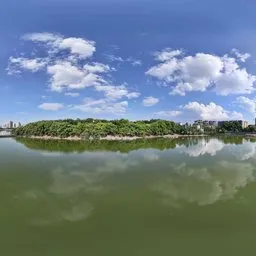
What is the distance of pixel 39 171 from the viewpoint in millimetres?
14680

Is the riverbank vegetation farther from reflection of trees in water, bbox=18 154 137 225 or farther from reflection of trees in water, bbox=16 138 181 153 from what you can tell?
reflection of trees in water, bbox=18 154 137 225

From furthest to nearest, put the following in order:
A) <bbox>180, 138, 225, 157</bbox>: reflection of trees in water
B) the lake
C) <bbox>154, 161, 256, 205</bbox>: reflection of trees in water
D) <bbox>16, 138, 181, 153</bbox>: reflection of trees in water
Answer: <bbox>16, 138, 181, 153</bbox>: reflection of trees in water → <bbox>180, 138, 225, 157</bbox>: reflection of trees in water → <bbox>154, 161, 256, 205</bbox>: reflection of trees in water → the lake

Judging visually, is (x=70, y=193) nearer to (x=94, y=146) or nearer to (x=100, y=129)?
(x=94, y=146)

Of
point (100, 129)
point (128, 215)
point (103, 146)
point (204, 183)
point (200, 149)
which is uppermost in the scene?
point (100, 129)

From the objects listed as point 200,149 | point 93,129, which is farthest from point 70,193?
point 93,129

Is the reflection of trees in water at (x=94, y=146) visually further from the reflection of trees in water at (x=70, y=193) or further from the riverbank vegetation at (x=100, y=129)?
the riverbank vegetation at (x=100, y=129)

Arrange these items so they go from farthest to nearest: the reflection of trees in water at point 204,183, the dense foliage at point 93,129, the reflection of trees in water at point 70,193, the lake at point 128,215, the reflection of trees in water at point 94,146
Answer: the dense foliage at point 93,129, the reflection of trees in water at point 94,146, the reflection of trees in water at point 204,183, the reflection of trees in water at point 70,193, the lake at point 128,215

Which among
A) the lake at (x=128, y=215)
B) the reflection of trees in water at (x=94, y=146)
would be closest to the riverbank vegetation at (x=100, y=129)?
the reflection of trees in water at (x=94, y=146)

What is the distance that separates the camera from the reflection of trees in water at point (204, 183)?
9.23 meters

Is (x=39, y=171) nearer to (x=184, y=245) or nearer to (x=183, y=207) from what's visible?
(x=183, y=207)

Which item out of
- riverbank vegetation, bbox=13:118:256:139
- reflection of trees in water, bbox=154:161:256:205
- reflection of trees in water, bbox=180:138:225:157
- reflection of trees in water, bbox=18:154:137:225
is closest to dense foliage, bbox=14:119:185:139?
riverbank vegetation, bbox=13:118:256:139

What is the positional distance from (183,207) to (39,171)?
8411 millimetres

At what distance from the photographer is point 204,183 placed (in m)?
11.4

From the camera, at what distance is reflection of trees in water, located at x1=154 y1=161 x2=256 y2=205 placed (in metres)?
9.23
